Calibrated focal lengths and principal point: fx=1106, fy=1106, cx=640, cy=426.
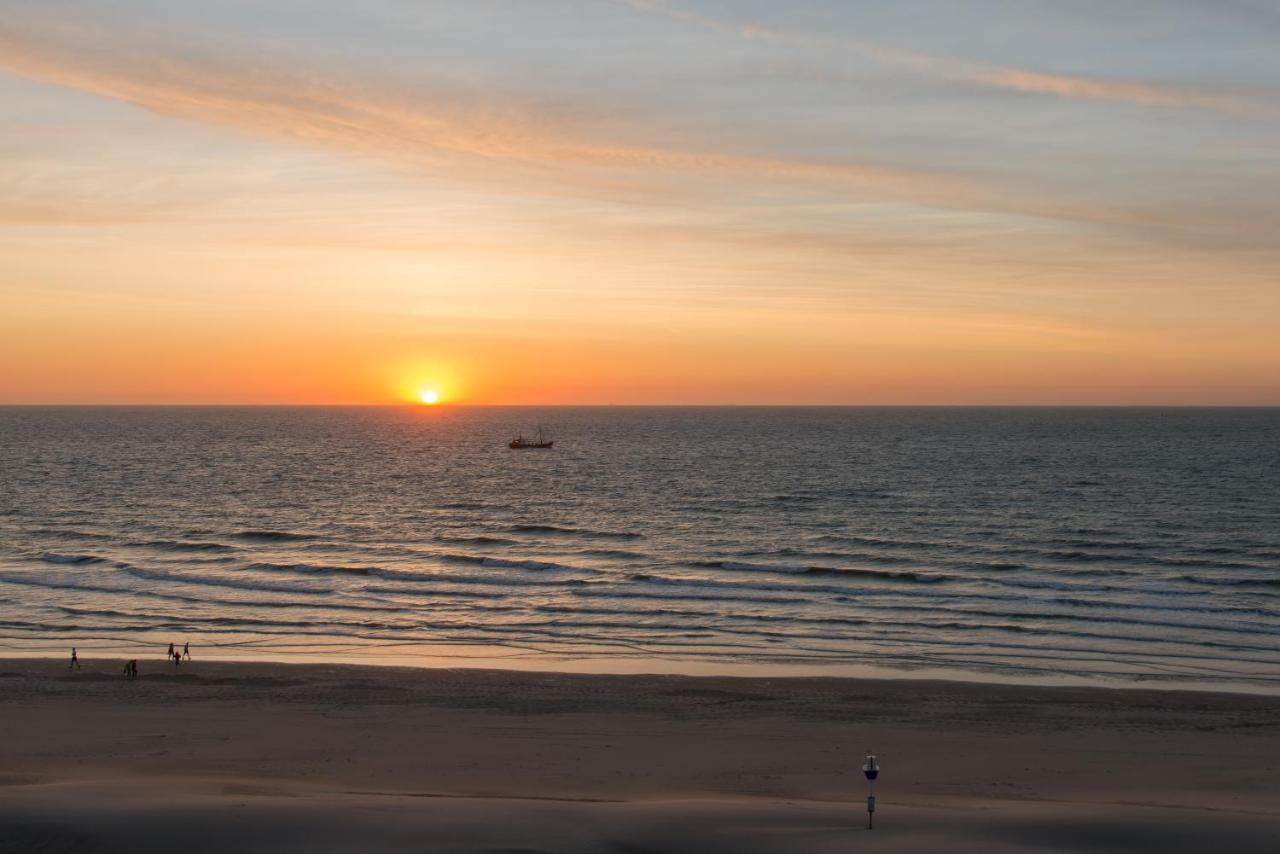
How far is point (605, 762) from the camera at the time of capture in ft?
67.3

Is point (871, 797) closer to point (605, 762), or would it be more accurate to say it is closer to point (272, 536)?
point (605, 762)

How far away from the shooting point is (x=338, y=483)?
89.5m

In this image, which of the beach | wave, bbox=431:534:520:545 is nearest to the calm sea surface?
wave, bbox=431:534:520:545

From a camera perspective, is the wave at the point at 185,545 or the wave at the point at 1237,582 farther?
the wave at the point at 185,545

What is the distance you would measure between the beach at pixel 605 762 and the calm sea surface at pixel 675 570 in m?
3.37

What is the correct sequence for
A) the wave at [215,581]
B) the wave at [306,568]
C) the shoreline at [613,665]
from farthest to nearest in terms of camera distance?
the wave at [306,568], the wave at [215,581], the shoreline at [613,665]

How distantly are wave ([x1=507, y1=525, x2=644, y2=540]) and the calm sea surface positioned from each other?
0.38 m

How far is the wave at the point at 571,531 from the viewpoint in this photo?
54969mm

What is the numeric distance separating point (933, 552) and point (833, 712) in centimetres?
2607

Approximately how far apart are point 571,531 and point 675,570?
13.9 metres

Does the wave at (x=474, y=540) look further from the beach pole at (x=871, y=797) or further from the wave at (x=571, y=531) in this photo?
the beach pole at (x=871, y=797)

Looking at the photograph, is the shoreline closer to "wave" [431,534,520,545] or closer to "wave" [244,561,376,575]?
"wave" [244,561,376,575]

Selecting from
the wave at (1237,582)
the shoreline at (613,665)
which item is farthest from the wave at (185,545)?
the wave at (1237,582)

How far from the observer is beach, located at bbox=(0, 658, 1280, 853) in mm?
15453
